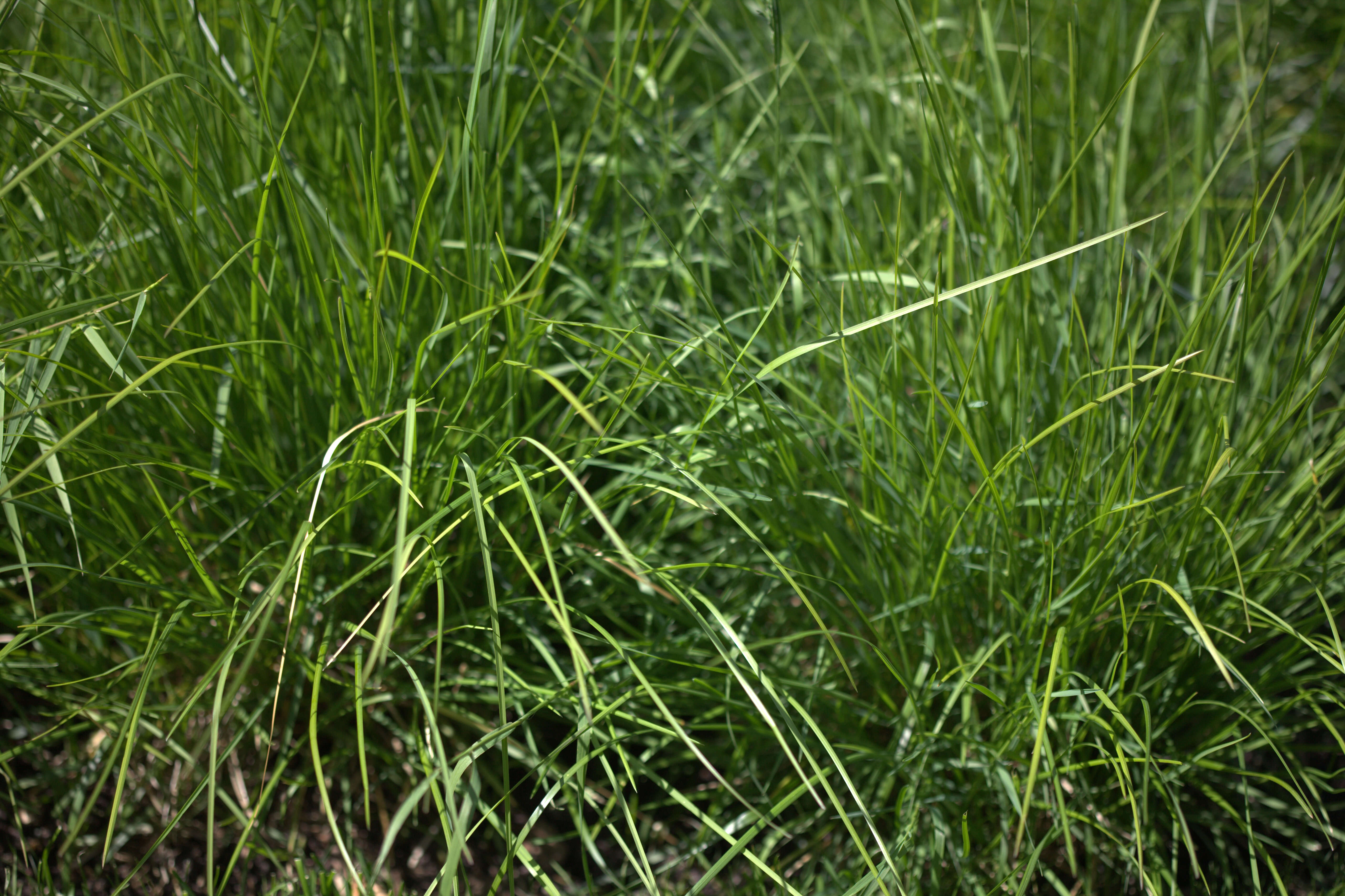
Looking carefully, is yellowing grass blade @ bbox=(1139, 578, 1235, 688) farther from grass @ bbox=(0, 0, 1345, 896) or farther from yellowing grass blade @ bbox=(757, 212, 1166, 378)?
yellowing grass blade @ bbox=(757, 212, 1166, 378)

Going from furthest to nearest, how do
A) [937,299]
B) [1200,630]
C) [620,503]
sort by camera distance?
1. [620,503]
2. [937,299]
3. [1200,630]

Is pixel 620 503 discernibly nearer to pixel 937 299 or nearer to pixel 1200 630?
pixel 937 299

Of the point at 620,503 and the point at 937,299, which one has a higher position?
the point at 937,299

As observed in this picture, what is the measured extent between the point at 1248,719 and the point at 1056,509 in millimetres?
326

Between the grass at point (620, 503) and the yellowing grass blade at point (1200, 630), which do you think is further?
the grass at point (620, 503)

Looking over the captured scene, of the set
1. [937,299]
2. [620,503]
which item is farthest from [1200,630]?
[620,503]

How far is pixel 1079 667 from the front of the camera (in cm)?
121

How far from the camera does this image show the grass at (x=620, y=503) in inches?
41.9

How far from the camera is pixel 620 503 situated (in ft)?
4.57

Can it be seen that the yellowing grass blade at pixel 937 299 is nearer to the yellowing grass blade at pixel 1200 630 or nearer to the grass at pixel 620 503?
the grass at pixel 620 503

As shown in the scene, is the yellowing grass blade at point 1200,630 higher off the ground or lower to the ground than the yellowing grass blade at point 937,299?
lower

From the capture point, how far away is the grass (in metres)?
1.07

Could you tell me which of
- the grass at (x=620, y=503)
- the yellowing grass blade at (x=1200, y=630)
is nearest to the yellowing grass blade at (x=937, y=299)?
the grass at (x=620, y=503)

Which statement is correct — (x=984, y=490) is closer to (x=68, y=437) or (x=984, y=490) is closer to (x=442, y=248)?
(x=442, y=248)
